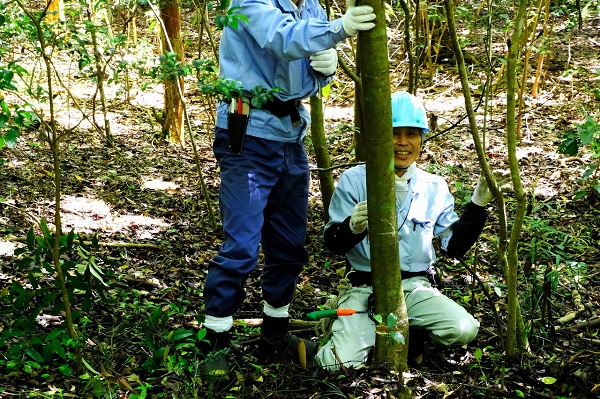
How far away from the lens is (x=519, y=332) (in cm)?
292

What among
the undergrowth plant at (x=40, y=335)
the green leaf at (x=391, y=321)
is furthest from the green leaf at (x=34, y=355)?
the green leaf at (x=391, y=321)

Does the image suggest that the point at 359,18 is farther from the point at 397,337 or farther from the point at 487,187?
the point at 397,337

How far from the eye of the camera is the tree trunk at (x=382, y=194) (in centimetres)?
238

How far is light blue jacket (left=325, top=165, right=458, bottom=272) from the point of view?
3230mm

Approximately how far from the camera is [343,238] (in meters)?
3.03

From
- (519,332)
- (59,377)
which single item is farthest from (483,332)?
(59,377)

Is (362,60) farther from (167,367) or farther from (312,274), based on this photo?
(312,274)

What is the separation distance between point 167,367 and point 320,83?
1475mm

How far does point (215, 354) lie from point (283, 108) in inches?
44.9

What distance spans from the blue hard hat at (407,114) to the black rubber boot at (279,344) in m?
1.11

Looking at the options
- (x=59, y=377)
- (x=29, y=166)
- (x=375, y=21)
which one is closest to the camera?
(x=375, y=21)

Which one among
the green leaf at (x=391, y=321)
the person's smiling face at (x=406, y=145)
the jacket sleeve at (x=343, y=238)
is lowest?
the green leaf at (x=391, y=321)

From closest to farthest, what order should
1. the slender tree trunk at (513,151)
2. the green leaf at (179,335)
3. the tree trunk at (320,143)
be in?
1. the slender tree trunk at (513,151)
2. the green leaf at (179,335)
3. the tree trunk at (320,143)

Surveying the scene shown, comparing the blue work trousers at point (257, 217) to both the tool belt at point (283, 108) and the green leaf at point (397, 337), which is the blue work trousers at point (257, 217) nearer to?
the tool belt at point (283, 108)
